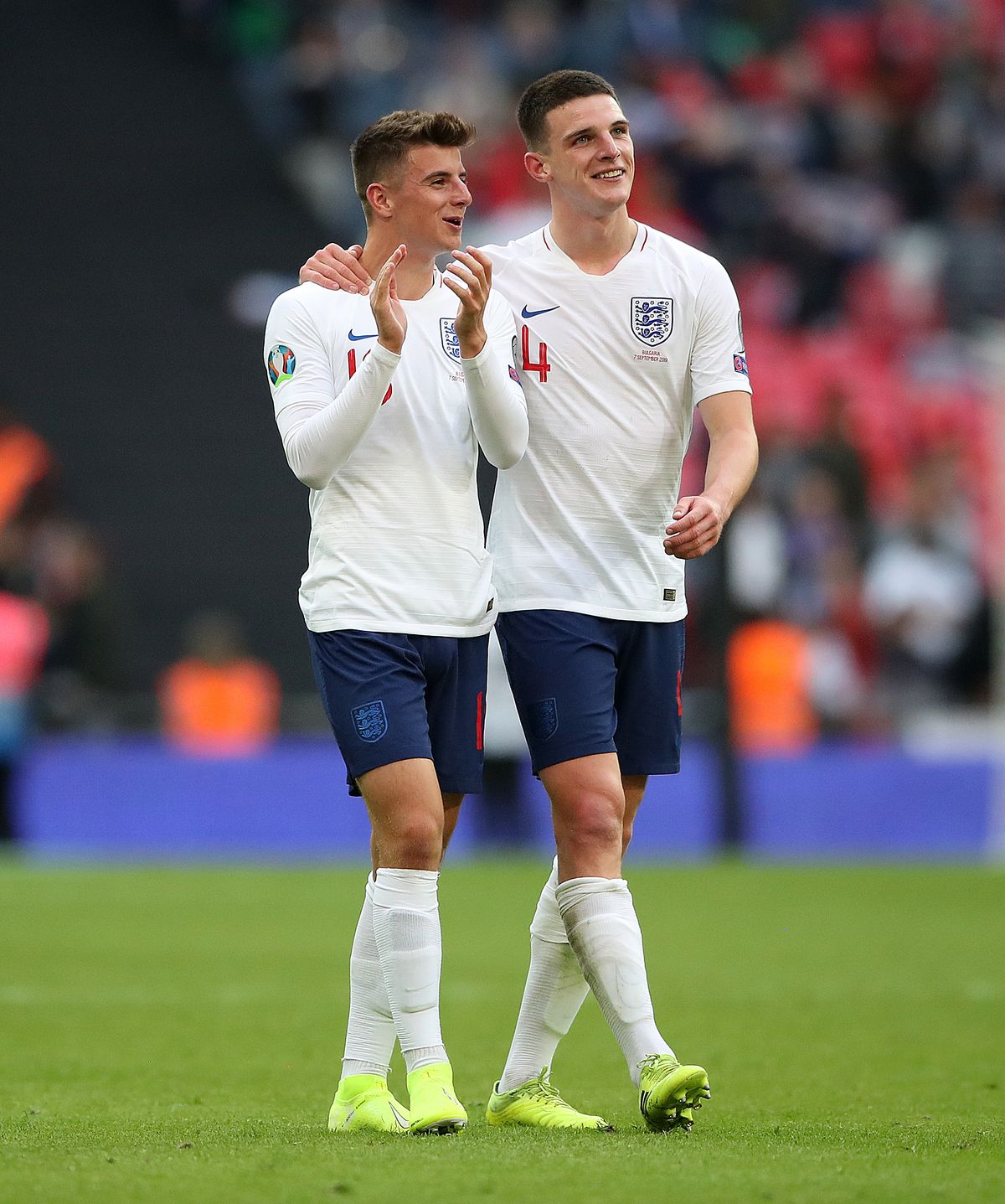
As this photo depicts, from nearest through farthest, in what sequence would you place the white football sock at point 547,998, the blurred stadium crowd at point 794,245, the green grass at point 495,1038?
1. the green grass at point 495,1038
2. the white football sock at point 547,998
3. the blurred stadium crowd at point 794,245

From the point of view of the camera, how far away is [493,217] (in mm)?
18141

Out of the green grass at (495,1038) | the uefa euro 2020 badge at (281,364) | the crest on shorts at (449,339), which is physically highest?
the crest on shorts at (449,339)

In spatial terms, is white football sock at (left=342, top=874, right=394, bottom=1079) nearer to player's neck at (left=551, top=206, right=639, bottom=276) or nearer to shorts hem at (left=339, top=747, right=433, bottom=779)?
shorts hem at (left=339, top=747, right=433, bottom=779)

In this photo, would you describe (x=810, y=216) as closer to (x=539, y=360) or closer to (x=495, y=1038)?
(x=495, y=1038)

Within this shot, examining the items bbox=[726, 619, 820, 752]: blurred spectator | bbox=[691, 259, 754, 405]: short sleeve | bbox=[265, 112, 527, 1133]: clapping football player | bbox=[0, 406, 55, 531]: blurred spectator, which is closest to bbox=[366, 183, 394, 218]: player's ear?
bbox=[265, 112, 527, 1133]: clapping football player

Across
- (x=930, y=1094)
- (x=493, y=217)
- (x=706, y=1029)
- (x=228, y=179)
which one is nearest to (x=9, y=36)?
(x=228, y=179)

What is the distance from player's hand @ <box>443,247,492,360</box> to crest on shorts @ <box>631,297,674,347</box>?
24.0 inches

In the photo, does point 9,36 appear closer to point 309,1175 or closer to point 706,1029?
point 706,1029

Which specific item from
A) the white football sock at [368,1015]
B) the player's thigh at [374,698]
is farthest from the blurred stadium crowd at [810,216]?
the player's thigh at [374,698]

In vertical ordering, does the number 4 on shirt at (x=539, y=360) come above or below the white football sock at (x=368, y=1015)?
above

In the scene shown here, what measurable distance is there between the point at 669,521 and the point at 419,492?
707 mm

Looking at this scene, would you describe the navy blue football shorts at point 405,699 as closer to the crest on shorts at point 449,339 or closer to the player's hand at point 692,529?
the player's hand at point 692,529

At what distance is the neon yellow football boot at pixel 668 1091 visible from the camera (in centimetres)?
464

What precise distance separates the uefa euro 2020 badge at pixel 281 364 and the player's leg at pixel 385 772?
25.7 inches
